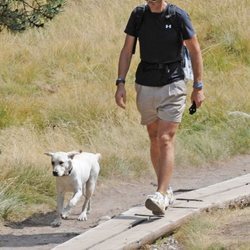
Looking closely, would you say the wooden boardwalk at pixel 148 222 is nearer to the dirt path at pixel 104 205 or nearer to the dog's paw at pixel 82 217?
the dirt path at pixel 104 205

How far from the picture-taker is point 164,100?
711 centimetres

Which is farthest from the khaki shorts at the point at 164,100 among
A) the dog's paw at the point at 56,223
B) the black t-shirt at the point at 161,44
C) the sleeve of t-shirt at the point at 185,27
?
the dog's paw at the point at 56,223

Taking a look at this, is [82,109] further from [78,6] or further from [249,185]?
[78,6]

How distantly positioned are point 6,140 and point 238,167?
2.66 m

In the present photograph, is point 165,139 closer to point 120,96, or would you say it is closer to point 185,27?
point 120,96

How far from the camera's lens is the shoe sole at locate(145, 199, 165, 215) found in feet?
22.6

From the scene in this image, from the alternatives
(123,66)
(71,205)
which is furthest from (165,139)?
(71,205)

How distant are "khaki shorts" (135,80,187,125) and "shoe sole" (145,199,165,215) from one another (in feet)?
2.29

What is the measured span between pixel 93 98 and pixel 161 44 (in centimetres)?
496

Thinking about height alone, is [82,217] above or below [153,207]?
below

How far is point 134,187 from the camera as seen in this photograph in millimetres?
9203

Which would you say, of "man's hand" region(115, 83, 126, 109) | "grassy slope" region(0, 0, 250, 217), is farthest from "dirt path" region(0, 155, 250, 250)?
"man's hand" region(115, 83, 126, 109)

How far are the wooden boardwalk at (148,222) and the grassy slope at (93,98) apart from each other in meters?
1.27

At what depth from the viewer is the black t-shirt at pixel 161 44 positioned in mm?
7051
